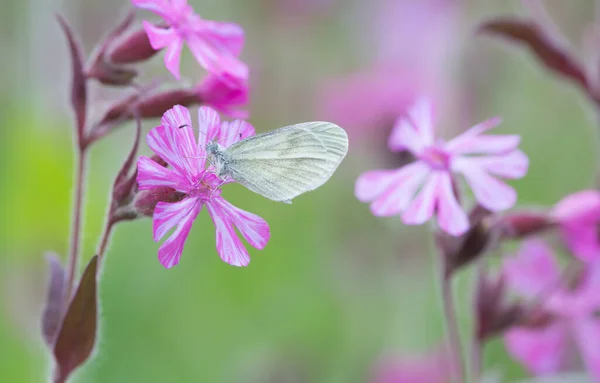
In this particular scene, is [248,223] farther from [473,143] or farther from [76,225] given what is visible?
[473,143]

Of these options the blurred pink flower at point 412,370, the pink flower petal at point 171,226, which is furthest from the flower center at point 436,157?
the blurred pink flower at point 412,370

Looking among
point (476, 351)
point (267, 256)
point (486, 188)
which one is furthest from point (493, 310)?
point (267, 256)

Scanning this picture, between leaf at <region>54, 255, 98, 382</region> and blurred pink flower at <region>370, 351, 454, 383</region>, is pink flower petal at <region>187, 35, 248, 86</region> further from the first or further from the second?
blurred pink flower at <region>370, 351, 454, 383</region>

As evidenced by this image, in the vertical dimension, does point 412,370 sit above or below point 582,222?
below

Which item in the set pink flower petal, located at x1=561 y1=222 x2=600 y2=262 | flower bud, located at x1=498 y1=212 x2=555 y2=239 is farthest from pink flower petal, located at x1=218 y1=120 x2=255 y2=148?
pink flower petal, located at x1=561 y1=222 x2=600 y2=262

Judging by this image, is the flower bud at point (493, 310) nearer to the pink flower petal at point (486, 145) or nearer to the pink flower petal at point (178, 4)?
the pink flower petal at point (486, 145)

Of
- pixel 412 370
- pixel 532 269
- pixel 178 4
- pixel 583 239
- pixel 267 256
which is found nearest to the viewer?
pixel 178 4

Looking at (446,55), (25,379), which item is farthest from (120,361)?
(446,55)
